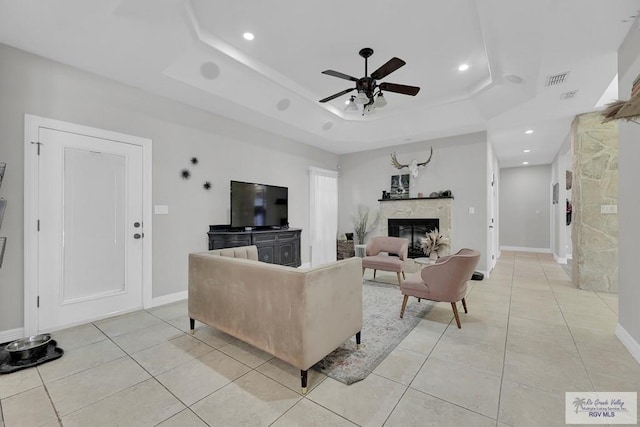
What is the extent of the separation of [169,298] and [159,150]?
6.59 ft

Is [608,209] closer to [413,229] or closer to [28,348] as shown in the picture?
[413,229]

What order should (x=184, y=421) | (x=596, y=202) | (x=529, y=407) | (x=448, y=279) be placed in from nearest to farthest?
(x=184, y=421) → (x=529, y=407) → (x=448, y=279) → (x=596, y=202)

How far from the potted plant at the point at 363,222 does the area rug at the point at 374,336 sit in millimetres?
2415

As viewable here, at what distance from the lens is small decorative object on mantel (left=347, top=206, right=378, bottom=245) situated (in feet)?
21.3

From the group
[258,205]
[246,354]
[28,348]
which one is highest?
[258,205]

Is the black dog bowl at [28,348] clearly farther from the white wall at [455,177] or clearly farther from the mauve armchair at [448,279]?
the white wall at [455,177]

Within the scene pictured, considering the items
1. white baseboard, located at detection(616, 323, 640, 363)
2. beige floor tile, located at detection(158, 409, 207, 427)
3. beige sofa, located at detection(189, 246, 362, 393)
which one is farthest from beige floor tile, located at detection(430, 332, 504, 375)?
beige floor tile, located at detection(158, 409, 207, 427)

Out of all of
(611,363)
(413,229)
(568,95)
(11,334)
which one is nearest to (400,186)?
(413,229)

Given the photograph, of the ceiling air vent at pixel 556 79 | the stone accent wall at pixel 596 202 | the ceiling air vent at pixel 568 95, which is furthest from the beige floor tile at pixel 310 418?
the stone accent wall at pixel 596 202

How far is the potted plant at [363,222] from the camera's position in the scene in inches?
256

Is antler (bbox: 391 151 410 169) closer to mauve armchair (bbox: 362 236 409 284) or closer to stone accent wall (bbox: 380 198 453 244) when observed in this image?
stone accent wall (bbox: 380 198 453 244)

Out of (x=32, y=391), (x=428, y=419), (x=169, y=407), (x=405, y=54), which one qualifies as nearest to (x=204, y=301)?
(x=169, y=407)

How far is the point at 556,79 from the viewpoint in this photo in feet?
11.0

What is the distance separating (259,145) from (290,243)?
1.90 meters
